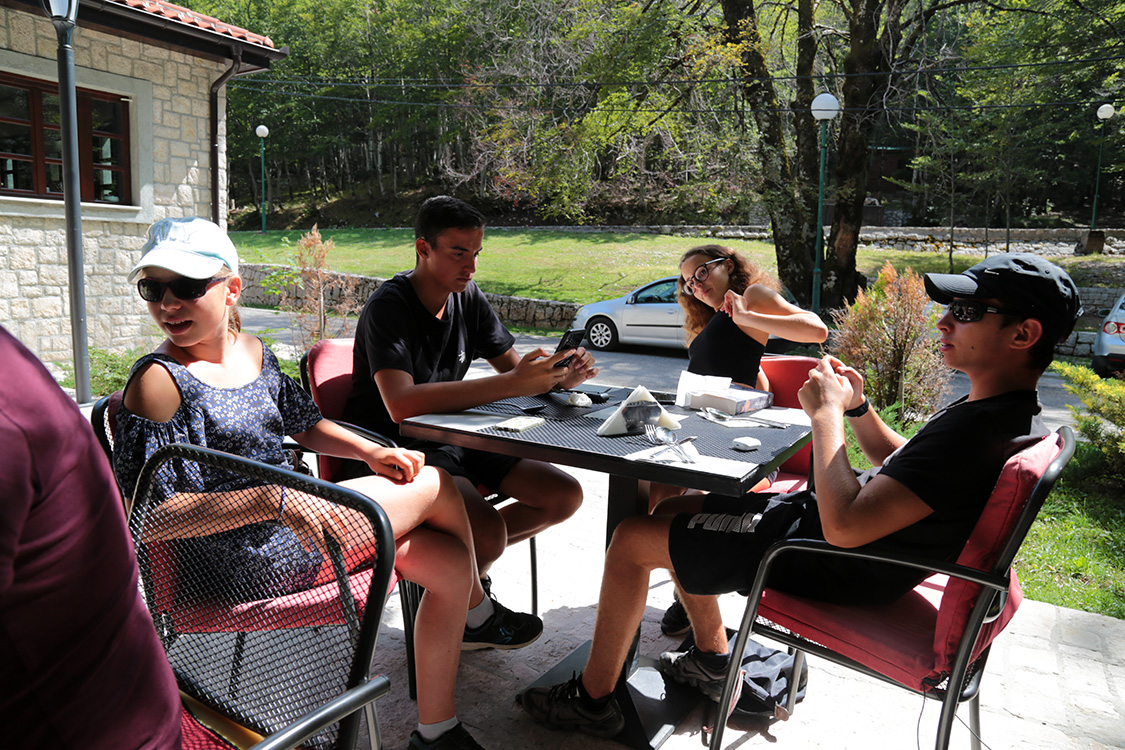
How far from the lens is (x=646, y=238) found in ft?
89.4

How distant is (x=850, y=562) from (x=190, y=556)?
1542 millimetres

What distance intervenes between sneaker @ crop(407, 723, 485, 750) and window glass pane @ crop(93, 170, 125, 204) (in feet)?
31.3

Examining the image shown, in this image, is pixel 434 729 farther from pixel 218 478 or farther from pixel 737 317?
pixel 737 317

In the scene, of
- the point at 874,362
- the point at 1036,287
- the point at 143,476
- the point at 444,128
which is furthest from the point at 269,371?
the point at 444,128

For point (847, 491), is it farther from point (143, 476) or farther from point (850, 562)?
point (143, 476)

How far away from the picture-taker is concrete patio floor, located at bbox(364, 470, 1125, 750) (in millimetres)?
2340

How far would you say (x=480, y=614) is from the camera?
8.74ft

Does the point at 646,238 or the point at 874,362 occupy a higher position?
the point at 646,238

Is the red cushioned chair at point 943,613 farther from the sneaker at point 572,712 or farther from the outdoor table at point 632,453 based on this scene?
the sneaker at point 572,712

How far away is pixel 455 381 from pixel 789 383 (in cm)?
157

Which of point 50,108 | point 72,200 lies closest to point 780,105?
point 50,108

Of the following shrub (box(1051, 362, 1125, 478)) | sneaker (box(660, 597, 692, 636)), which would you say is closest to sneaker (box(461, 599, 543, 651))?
sneaker (box(660, 597, 692, 636))

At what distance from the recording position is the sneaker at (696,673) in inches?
96.6

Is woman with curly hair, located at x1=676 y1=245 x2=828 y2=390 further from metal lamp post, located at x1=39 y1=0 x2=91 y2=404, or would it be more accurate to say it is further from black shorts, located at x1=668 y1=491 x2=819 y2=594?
metal lamp post, located at x1=39 y1=0 x2=91 y2=404
